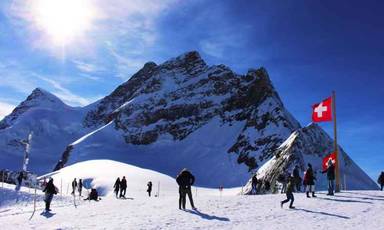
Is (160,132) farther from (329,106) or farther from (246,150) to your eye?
(329,106)

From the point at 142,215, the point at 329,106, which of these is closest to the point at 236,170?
the point at 329,106

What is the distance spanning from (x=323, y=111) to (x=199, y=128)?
112m

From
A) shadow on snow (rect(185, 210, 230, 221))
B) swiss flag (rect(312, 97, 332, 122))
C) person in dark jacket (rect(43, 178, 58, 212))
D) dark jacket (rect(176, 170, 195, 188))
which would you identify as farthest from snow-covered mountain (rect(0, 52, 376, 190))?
shadow on snow (rect(185, 210, 230, 221))

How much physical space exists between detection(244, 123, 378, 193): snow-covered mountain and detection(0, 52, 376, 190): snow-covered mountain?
2744cm

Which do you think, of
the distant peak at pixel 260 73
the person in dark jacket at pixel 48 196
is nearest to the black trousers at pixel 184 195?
the person in dark jacket at pixel 48 196

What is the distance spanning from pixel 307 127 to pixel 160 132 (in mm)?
76223

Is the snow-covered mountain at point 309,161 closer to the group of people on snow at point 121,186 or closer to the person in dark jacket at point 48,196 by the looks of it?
the group of people on snow at point 121,186

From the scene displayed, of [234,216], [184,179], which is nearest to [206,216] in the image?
[234,216]

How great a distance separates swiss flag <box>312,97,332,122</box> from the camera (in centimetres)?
2970

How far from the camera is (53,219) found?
2238cm

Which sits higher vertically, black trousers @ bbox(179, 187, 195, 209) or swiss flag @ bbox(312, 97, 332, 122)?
swiss flag @ bbox(312, 97, 332, 122)

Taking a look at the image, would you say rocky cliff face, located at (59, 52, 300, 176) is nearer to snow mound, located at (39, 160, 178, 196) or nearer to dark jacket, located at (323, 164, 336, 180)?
snow mound, located at (39, 160, 178, 196)

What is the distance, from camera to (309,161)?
66.4 meters

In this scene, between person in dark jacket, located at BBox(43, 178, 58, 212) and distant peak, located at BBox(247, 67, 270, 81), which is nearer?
person in dark jacket, located at BBox(43, 178, 58, 212)
